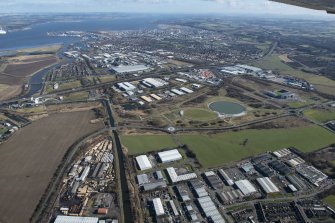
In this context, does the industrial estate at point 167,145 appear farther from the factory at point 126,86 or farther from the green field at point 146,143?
the factory at point 126,86

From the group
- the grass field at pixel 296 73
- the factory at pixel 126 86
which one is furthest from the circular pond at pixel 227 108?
the grass field at pixel 296 73

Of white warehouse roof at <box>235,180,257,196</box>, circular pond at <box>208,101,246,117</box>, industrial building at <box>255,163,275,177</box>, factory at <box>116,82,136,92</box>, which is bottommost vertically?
circular pond at <box>208,101,246,117</box>

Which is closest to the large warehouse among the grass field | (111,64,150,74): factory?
the grass field

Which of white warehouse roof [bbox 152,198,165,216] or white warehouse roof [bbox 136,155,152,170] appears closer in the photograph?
white warehouse roof [bbox 152,198,165,216]

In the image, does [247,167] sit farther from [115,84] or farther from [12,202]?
[115,84]

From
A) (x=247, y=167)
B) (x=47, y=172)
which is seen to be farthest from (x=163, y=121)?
(x=47, y=172)

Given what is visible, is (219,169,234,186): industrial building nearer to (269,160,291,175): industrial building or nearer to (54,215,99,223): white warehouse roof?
(269,160,291,175): industrial building

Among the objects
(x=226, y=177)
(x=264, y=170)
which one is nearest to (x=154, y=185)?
(x=226, y=177)
